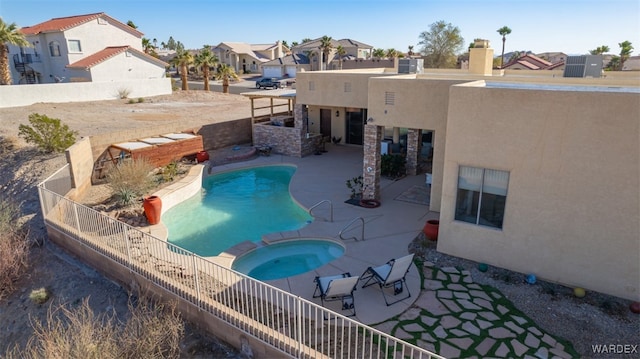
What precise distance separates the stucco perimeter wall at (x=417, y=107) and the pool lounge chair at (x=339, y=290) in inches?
263

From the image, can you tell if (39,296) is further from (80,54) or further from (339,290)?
(80,54)

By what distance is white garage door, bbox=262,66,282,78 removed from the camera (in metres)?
70.1

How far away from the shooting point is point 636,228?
9172 mm

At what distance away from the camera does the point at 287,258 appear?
12.3 m

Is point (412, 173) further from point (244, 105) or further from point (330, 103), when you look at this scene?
point (244, 105)

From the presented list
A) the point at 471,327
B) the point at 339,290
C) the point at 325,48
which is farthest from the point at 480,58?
the point at 325,48

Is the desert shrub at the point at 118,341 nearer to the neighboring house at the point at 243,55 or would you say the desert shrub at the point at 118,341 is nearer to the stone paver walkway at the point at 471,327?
the stone paver walkway at the point at 471,327

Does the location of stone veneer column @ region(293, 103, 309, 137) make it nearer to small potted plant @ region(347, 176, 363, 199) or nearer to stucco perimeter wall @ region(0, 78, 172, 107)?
small potted plant @ region(347, 176, 363, 199)

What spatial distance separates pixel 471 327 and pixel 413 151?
11626mm

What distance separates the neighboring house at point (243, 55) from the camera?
283 feet

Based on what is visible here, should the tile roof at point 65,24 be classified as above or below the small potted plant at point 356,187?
above

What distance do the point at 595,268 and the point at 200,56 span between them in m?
47.3

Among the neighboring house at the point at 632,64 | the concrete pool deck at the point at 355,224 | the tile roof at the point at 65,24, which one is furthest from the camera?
the neighboring house at the point at 632,64

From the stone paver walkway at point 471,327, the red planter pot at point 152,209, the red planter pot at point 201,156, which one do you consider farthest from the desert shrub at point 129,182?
the stone paver walkway at point 471,327
